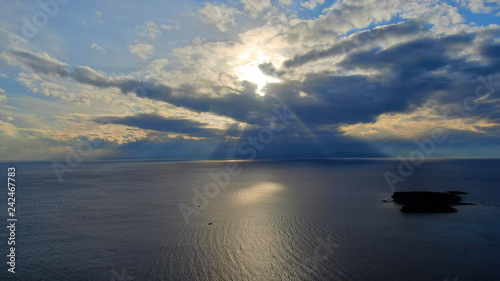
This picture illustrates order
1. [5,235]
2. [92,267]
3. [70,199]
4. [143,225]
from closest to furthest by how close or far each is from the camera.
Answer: [92,267] < [5,235] < [143,225] < [70,199]

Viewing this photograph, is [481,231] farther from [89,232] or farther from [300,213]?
[89,232]

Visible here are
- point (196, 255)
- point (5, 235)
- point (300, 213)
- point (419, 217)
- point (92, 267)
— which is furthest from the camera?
point (300, 213)

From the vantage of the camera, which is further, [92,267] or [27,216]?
[27,216]

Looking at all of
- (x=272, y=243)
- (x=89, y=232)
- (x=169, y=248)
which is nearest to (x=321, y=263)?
(x=272, y=243)

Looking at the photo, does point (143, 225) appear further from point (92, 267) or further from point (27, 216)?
point (27, 216)

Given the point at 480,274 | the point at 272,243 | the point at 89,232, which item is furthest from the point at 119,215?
the point at 480,274

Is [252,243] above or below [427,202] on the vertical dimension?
below

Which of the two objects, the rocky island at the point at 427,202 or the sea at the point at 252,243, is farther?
the rocky island at the point at 427,202

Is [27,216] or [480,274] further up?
[480,274]

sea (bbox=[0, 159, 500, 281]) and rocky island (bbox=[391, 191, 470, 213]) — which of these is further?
rocky island (bbox=[391, 191, 470, 213])

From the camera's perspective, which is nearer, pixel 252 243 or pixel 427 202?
pixel 252 243
